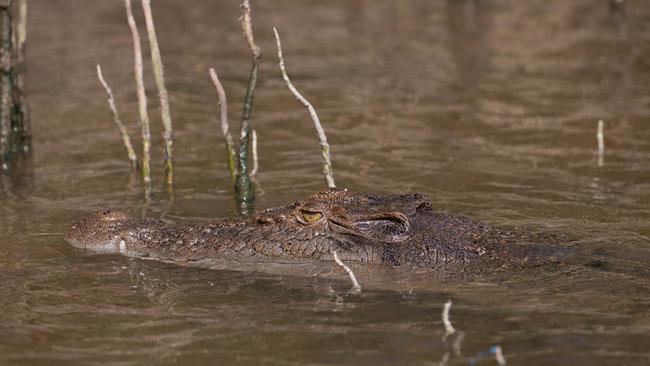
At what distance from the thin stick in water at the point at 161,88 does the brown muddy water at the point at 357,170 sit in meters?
0.28

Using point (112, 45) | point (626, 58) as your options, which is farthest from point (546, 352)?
point (112, 45)

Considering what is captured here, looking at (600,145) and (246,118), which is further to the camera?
(600,145)

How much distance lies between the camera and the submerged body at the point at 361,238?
25.9ft

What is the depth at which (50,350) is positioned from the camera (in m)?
6.74

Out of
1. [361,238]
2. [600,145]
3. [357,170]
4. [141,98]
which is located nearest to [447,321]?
[361,238]

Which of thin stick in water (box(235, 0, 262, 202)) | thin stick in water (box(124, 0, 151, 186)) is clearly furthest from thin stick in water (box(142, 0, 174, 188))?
thin stick in water (box(235, 0, 262, 202))

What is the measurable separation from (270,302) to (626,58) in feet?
34.8

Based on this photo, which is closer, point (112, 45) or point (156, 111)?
point (156, 111)

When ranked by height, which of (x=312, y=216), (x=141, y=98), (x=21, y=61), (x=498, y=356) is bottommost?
(x=498, y=356)

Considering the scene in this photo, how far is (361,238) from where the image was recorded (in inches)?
311

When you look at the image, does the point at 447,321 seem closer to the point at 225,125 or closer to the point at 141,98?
the point at 225,125

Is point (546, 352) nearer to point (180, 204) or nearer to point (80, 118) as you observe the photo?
point (180, 204)

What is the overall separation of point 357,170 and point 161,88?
2.39 metres

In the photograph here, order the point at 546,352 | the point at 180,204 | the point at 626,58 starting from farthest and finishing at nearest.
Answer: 1. the point at 626,58
2. the point at 180,204
3. the point at 546,352
